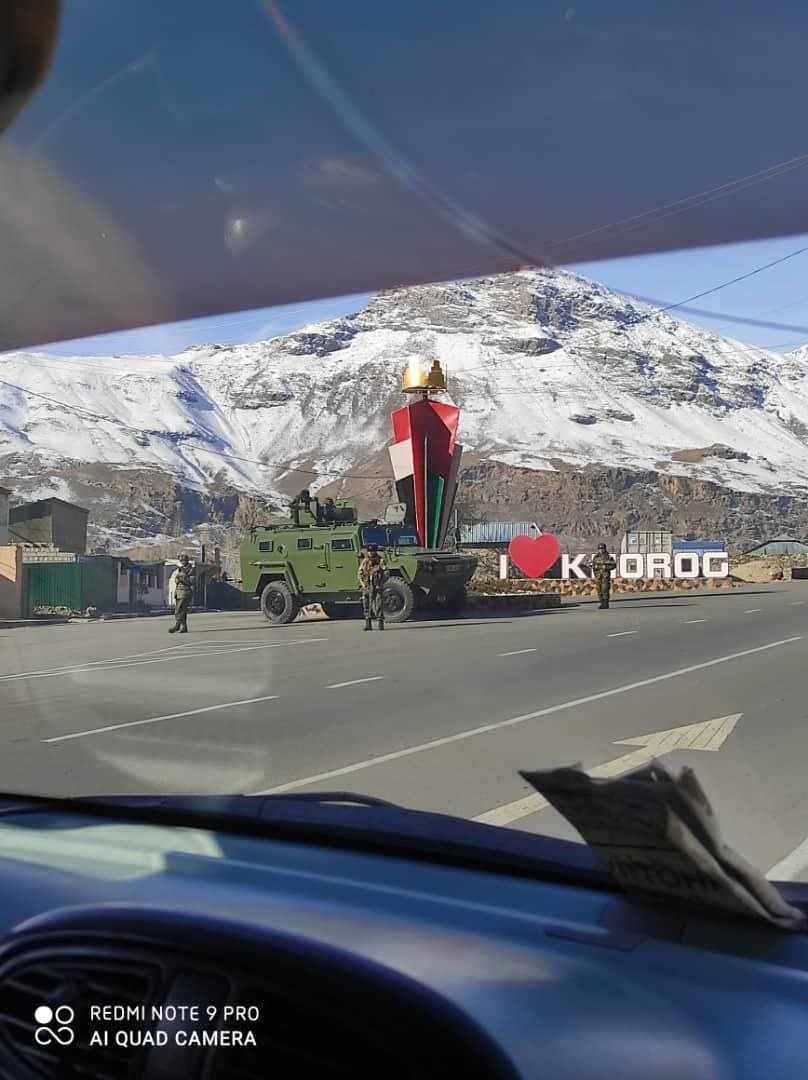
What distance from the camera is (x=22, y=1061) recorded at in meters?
1.83

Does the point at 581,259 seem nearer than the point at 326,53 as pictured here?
No

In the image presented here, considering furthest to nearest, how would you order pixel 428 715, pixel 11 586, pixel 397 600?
pixel 397 600 < pixel 11 586 < pixel 428 715

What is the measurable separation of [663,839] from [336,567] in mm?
17446

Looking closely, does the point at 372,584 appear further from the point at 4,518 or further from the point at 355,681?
the point at 355,681

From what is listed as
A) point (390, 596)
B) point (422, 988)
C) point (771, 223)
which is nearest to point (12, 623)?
point (390, 596)

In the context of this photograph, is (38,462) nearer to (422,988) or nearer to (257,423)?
(257,423)

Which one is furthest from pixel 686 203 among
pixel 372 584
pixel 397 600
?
pixel 397 600

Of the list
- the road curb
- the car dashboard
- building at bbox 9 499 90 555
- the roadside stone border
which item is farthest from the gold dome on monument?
the roadside stone border

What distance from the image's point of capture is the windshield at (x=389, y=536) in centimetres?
1798

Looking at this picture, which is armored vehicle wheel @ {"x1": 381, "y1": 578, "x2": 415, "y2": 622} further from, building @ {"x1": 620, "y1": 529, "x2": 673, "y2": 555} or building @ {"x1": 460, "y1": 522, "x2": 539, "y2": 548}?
building @ {"x1": 620, "y1": 529, "x2": 673, "y2": 555}

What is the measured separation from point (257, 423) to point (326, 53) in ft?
5.72

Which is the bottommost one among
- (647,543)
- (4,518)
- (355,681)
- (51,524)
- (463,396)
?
(355,681)

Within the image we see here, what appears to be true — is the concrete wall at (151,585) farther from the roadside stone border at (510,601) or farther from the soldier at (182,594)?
the roadside stone border at (510,601)

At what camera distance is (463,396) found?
5316 mm
